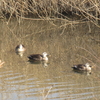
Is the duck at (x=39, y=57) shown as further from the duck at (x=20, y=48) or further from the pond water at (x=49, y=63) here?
the duck at (x=20, y=48)

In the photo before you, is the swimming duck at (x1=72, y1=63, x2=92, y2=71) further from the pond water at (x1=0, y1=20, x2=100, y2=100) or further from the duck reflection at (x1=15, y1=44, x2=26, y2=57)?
the duck reflection at (x1=15, y1=44, x2=26, y2=57)

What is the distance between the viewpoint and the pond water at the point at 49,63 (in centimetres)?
835

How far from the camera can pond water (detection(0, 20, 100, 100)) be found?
8.35 m


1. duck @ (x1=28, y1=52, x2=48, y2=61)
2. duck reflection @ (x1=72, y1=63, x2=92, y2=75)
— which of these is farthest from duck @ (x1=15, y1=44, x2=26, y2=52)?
duck reflection @ (x1=72, y1=63, x2=92, y2=75)

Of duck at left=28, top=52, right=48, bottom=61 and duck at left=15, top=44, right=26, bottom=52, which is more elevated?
duck at left=15, top=44, right=26, bottom=52

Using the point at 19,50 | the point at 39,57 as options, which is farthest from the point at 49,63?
the point at 19,50

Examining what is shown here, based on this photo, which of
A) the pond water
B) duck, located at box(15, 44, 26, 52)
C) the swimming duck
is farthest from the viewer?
duck, located at box(15, 44, 26, 52)

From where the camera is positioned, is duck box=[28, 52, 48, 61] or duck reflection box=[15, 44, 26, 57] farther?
duck reflection box=[15, 44, 26, 57]

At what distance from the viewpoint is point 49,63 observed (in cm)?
1162

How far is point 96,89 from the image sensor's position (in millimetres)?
8609

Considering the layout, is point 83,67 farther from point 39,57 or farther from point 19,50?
point 19,50

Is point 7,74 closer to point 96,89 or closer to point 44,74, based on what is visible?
point 44,74

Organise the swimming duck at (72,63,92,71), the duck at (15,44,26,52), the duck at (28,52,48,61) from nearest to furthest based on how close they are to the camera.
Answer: the swimming duck at (72,63,92,71)
the duck at (28,52,48,61)
the duck at (15,44,26,52)

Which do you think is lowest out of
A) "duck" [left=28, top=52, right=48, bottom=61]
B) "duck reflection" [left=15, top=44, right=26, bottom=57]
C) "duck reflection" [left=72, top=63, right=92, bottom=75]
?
"duck reflection" [left=72, top=63, right=92, bottom=75]
